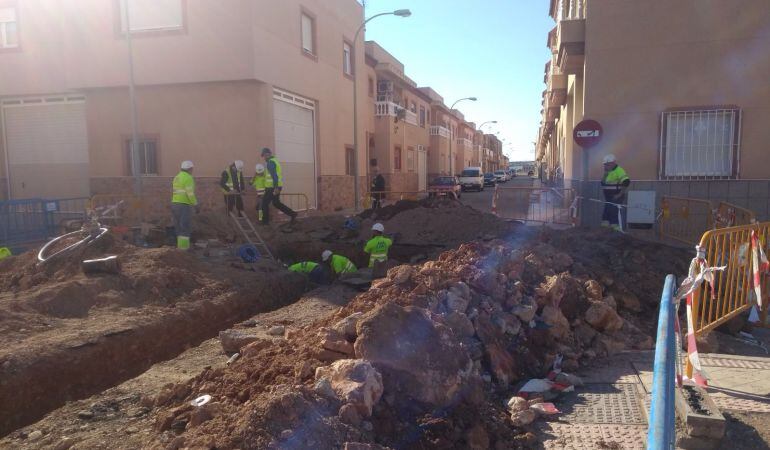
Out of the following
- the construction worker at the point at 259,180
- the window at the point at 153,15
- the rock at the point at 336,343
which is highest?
the window at the point at 153,15

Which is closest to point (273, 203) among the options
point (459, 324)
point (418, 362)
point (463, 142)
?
point (459, 324)

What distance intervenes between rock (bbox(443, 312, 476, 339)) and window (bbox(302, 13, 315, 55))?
15233mm

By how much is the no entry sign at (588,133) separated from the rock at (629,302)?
5.39m

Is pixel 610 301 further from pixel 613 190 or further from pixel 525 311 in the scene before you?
pixel 613 190

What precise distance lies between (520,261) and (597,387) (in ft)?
6.58

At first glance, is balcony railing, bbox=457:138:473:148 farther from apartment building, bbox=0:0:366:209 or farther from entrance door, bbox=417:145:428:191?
apartment building, bbox=0:0:366:209

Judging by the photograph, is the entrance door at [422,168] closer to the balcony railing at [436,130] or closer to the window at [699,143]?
the balcony railing at [436,130]

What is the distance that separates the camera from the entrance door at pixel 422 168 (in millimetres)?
36438

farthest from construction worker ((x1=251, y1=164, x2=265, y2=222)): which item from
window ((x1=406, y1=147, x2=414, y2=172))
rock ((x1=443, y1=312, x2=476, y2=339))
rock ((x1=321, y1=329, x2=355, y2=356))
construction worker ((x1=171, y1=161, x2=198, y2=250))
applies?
window ((x1=406, y1=147, x2=414, y2=172))

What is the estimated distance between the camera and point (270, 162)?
43.9ft

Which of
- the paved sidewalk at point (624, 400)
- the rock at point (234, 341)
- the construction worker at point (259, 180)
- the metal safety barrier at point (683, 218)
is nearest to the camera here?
the paved sidewalk at point (624, 400)

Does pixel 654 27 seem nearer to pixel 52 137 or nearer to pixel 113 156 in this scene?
pixel 113 156

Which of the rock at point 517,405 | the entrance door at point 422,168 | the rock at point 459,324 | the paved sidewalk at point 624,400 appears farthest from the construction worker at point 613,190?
the entrance door at point 422,168

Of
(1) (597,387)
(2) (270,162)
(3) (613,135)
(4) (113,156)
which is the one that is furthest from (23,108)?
(1) (597,387)
